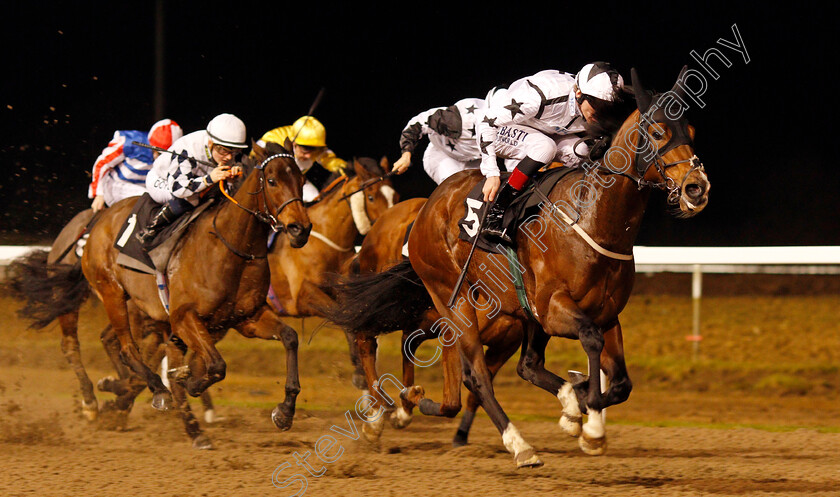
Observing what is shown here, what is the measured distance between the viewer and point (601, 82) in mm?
4129

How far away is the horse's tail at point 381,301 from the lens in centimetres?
524

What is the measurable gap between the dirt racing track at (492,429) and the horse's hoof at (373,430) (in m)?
0.06

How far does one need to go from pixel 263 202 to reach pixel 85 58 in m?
6.66

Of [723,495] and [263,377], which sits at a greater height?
[723,495]

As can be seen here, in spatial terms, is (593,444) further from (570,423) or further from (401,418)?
(401,418)

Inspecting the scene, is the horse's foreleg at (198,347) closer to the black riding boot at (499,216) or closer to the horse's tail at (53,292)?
the black riding boot at (499,216)

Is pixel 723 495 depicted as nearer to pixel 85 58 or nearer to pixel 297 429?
pixel 297 429

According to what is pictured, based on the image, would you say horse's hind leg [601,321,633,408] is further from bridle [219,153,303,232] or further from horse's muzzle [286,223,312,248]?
bridle [219,153,303,232]

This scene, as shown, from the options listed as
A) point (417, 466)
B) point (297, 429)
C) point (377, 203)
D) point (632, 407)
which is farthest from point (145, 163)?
point (632, 407)

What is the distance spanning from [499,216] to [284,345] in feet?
4.97

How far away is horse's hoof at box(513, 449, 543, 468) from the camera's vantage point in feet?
13.0

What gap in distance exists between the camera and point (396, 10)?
35.8ft

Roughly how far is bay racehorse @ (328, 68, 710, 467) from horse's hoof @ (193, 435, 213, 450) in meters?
1.36

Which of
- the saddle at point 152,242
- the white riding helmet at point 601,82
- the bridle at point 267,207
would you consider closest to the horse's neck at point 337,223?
the saddle at point 152,242
